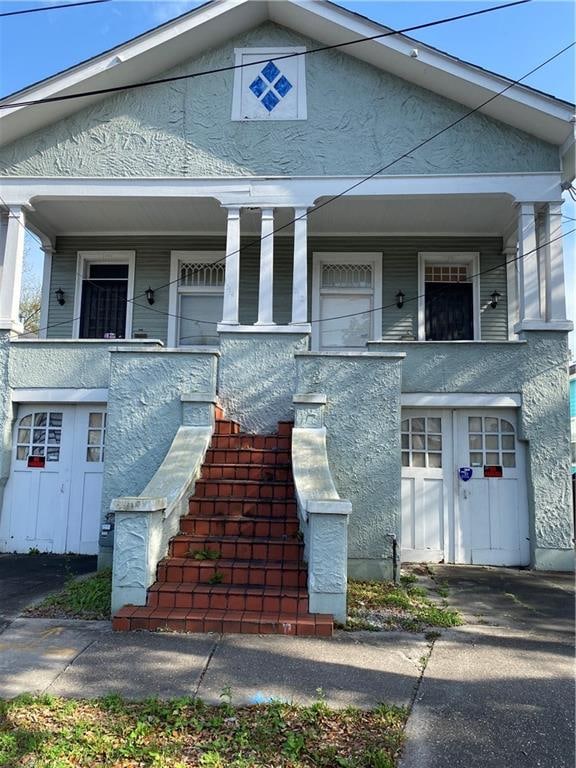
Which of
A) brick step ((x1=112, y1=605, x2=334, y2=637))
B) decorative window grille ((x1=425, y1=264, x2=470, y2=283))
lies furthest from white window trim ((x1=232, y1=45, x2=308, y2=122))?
brick step ((x1=112, y1=605, x2=334, y2=637))

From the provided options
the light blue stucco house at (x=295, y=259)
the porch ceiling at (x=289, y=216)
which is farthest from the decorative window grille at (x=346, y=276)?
the light blue stucco house at (x=295, y=259)

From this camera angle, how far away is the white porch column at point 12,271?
762 cm

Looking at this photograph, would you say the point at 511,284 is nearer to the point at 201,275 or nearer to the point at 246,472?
the point at 201,275

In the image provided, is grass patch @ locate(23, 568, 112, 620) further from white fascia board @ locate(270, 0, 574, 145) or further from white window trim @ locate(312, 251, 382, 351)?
white fascia board @ locate(270, 0, 574, 145)

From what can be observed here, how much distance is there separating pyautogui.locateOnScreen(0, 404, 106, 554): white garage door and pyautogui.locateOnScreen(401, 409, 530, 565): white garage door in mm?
4355

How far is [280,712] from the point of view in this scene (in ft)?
9.48

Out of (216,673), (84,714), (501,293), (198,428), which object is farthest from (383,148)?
(84,714)

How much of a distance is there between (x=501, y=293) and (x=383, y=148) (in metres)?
3.20

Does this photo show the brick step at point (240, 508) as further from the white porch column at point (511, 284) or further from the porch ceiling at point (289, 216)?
the white porch column at point (511, 284)

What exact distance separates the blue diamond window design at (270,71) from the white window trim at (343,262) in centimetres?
270

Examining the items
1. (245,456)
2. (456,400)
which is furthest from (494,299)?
(245,456)

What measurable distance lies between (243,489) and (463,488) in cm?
326

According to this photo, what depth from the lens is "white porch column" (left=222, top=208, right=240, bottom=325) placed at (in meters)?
7.38

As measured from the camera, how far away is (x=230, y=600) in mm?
4289
